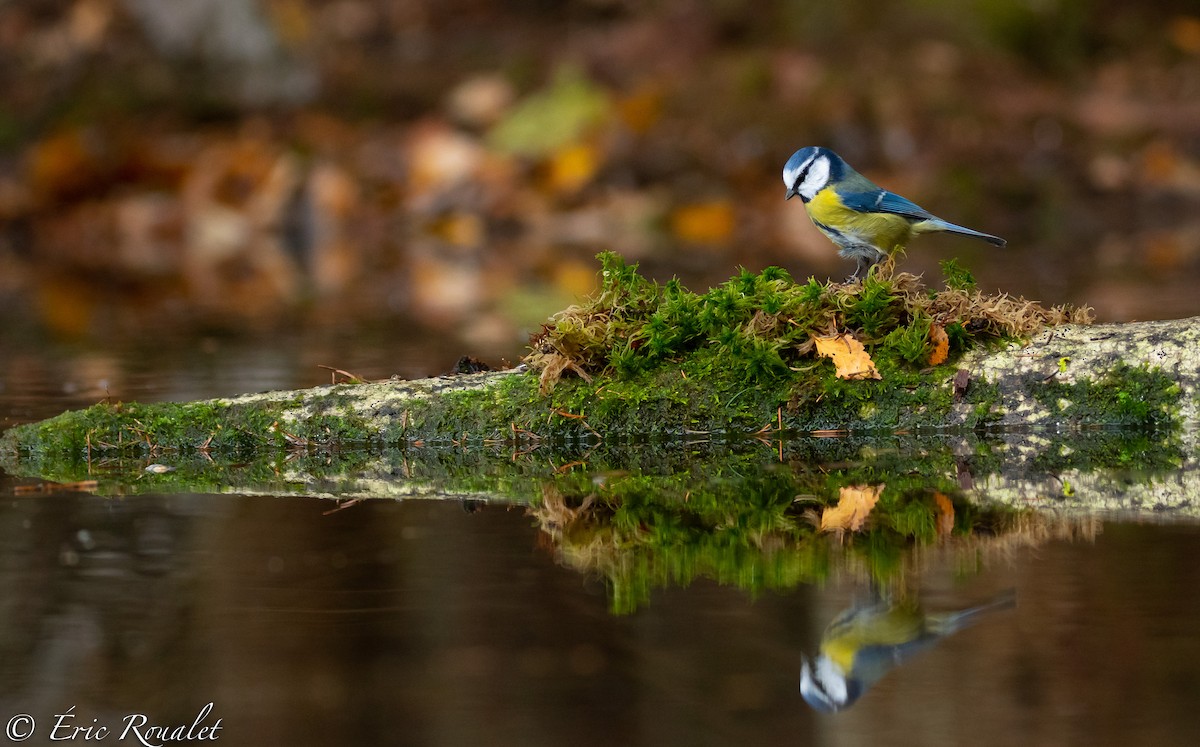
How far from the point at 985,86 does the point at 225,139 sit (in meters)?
10.7

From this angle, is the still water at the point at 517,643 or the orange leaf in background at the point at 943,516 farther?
the orange leaf in background at the point at 943,516

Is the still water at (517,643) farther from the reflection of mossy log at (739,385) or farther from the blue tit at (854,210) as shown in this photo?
the blue tit at (854,210)

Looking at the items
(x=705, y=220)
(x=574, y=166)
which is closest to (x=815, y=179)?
(x=705, y=220)

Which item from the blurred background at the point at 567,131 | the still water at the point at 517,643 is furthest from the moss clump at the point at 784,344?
the blurred background at the point at 567,131

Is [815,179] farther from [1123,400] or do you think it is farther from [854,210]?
[1123,400]

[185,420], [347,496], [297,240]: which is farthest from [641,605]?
[297,240]

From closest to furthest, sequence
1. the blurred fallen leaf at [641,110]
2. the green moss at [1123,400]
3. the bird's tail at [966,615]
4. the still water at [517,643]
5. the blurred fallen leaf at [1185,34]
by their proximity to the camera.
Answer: the still water at [517,643]
the bird's tail at [966,615]
the green moss at [1123,400]
the blurred fallen leaf at [641,110]
the blurred fallen leaf at [1185,34]

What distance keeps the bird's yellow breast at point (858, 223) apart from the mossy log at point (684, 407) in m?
0.67

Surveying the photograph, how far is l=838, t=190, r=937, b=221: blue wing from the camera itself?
6.26m

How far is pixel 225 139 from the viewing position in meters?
22.6

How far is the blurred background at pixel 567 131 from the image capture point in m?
19.7

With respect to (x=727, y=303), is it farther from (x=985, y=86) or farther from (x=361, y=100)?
(x=361, y=100)

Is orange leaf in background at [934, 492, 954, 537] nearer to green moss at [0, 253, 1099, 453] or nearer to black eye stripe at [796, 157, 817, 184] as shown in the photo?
green moss at [0, 253, 1099, 453]

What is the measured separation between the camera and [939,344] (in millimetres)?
5965
